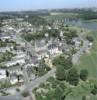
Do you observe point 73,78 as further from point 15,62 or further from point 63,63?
point 15,62

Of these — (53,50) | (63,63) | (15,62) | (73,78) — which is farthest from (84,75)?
(53,50)

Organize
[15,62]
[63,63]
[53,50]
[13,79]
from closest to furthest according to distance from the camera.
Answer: [13,79] → [63,63] → [15,62] → [53,50]

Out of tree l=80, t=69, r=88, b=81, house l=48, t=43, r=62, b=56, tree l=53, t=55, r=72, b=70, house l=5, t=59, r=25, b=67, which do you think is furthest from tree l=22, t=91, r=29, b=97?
house l=48, t=43, r=62, b=56

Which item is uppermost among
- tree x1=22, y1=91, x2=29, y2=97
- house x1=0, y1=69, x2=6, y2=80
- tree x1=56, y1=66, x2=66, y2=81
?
tree x1=56, y1=66, x2=66, y2=81

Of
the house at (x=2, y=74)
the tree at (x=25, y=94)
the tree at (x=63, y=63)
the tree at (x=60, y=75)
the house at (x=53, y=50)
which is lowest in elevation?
the house at (x=53, y=50)

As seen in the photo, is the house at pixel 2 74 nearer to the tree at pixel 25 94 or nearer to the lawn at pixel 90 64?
the tree at pixel 25 94

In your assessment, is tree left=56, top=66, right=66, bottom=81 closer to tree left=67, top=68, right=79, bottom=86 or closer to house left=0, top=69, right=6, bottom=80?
tree left=67, top=68, right=79, bottom=86

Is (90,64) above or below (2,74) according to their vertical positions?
above

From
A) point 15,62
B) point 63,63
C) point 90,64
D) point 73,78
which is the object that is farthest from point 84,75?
point 15,62

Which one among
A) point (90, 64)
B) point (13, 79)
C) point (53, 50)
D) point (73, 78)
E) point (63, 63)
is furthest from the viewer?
point (53, 50)

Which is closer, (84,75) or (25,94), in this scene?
(25,94)

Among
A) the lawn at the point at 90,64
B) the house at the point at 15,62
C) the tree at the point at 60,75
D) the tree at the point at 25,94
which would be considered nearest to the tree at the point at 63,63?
the lawn at the point at 90,64
